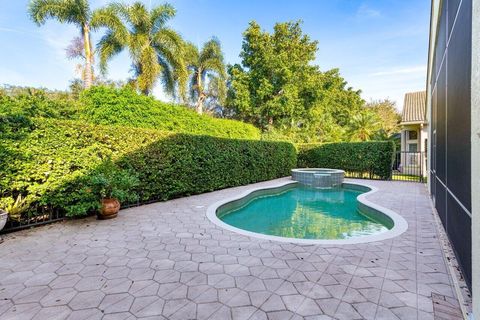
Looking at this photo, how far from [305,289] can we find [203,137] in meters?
7.21

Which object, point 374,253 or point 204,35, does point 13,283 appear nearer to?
point 374,253

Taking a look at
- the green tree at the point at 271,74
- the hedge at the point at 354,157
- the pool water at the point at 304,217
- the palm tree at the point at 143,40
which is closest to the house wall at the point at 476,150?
the pool water at the point at 304,217

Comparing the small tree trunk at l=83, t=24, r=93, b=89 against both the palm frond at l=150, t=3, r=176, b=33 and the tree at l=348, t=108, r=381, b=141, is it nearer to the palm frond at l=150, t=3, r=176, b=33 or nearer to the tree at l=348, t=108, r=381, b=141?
the palm frond at l=150, t=3, r=176, b=33

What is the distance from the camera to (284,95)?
19688 mm

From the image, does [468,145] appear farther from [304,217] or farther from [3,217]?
[3,217]

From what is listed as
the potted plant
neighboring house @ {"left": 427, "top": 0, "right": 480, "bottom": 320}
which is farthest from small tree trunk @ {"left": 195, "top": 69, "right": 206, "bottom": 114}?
neighboring house @ {"left": 427, "top": 0, "right": 480, "bottom": 320}

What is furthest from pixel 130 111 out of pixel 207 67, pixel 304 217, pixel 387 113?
pixel 387 113

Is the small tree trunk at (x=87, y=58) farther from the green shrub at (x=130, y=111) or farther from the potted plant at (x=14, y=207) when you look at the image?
the potted plant at (x=14, y=207)

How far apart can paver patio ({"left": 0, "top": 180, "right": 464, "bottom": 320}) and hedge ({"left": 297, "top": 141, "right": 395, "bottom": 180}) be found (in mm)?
10115

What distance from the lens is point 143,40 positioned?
45.1ft

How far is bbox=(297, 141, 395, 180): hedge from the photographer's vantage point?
1375cm

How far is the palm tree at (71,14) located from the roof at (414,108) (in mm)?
20126

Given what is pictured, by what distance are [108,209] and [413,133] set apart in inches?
826

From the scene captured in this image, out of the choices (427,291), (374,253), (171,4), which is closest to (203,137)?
(374,253)
